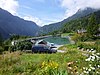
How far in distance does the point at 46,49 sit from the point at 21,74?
1767 centimetres

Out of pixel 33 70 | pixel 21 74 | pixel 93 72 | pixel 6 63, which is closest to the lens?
pixel 93 72

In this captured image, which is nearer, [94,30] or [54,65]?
[54,65]

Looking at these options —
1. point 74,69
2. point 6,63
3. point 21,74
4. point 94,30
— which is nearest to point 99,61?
point 74,69

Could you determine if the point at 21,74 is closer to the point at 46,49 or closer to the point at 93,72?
the point at 93,72

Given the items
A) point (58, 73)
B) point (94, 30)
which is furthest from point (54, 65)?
point (94, 30)

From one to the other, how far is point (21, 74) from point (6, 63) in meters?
3.41

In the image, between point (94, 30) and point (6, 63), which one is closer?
point (6, 63)

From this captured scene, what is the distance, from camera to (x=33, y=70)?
1349cm

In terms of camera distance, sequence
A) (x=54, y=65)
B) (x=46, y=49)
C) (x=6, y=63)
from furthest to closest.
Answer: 1. (x=46, y=49)
2. (x=6, y=63)
3. (x=54, y=65)

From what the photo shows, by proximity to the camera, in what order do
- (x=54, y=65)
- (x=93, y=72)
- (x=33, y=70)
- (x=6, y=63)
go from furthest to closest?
(x=6, y=63)
(x=33, y=70)
(x=54, y=65)
(x=93, y=72)

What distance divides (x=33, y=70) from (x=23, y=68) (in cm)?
55

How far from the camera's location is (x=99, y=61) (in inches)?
380

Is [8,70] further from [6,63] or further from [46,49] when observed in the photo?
[46,49]

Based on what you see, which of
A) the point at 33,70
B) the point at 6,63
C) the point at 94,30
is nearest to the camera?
the point at 33,70
